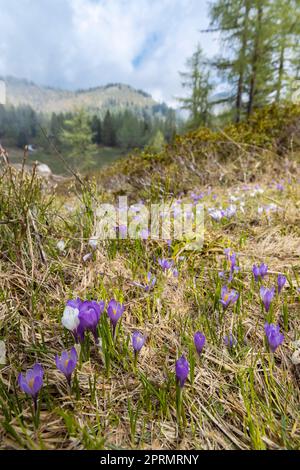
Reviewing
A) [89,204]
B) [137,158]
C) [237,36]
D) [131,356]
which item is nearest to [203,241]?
[89,204]

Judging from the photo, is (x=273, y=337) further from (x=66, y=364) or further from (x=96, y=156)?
(x=96, y=156)

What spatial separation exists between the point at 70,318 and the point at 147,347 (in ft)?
1.07

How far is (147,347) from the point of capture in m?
1.02

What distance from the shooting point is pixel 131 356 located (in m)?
0.94

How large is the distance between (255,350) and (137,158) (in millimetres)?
5954

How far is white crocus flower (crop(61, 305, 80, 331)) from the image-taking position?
87cm

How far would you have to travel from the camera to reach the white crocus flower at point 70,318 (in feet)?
2.84

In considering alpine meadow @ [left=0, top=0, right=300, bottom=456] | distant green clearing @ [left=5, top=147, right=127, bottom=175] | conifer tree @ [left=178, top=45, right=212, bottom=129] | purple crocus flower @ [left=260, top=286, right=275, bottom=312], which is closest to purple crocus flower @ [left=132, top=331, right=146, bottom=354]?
alpine meadow @ [left=0, top=0, right=300, bottom=456]

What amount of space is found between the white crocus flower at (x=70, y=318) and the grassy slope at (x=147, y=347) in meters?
0.10

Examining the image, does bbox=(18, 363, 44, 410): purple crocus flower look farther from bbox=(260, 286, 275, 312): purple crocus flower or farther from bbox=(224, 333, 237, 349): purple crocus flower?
bbox=(260, 286, 275, 312): purple crocus flower

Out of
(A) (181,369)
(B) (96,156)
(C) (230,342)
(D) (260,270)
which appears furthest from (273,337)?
(B) (96,156)

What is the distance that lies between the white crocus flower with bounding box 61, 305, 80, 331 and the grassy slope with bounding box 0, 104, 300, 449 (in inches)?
3.9

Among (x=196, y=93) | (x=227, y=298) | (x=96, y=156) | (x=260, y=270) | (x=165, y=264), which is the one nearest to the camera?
(x=227, y=298)

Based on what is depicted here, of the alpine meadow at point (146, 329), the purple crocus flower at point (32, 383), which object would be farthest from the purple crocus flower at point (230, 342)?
the purple crocus flower at point (32, 383)
